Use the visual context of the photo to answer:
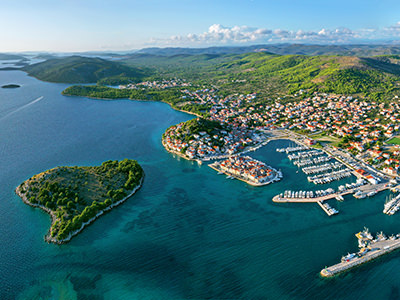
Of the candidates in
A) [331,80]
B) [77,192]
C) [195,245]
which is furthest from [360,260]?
[331,80]

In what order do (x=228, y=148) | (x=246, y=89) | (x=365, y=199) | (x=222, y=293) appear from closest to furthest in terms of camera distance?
(x=222, y=293)
(x=365, y=199)
(x=228, y=148)
(x=246, y=89)

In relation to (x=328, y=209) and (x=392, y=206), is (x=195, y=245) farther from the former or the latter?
(x=392, y=206)

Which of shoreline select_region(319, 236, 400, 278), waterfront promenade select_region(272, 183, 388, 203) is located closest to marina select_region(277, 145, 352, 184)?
waterfront promenade select_region(272, 183, 388, 203)

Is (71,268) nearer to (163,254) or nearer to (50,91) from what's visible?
(163,254)

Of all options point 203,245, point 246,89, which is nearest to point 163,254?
point 203,245

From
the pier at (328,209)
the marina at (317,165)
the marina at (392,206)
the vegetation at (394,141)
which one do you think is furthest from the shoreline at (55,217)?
the vegetation at (394,141)

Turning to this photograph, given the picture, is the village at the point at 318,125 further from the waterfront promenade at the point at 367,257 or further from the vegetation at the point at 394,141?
the waterfront promenade at the point at 367,257

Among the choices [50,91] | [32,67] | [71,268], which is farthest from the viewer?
[32,67]
